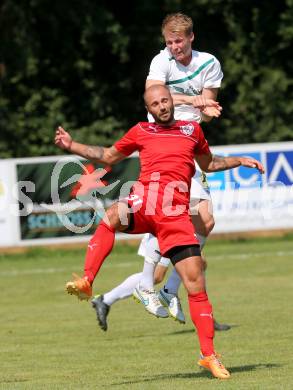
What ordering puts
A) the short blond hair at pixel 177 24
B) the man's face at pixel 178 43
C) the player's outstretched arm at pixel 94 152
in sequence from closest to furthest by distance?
the player's outstretched arm at pixel 94 152
the short blond hair at pixel 177 24
the man's face at pixel 178 43

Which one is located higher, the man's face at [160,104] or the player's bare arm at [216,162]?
the man's face at [160,104]

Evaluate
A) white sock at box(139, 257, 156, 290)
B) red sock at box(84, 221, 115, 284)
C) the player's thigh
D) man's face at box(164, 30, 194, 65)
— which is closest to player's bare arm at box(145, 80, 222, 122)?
man's face at box(164, 30, 194, 65)

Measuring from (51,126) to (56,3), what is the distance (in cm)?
311

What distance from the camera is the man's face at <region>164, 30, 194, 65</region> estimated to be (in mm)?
9539

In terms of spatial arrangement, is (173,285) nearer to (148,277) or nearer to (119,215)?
(148,277)

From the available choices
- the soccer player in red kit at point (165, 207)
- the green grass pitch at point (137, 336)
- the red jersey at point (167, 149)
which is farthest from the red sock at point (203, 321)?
the red jersey at point (167, 149)

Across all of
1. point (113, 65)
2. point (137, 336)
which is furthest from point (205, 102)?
point (113, 65)

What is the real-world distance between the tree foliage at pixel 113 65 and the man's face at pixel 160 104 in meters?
20.1

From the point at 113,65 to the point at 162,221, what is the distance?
2257 centimetres

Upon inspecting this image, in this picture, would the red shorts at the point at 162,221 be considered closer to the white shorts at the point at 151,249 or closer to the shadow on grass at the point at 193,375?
the shadow on grass at the point at 193,375

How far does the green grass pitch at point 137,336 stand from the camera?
8148 mm

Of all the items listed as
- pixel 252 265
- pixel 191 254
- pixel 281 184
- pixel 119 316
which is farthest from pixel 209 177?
pixel 191 254

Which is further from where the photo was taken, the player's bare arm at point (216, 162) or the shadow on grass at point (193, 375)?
the player's bare arm at point (216, 162)

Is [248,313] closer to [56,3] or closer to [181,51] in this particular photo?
[181,51]
